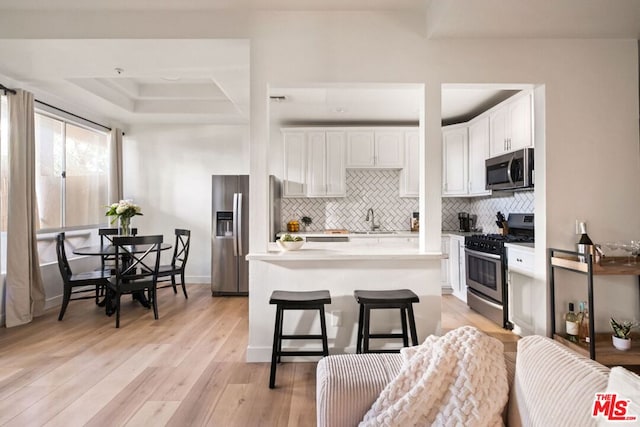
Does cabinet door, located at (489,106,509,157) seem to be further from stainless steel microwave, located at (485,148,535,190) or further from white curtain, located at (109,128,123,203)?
white curtain, located at (109,128,123,203)

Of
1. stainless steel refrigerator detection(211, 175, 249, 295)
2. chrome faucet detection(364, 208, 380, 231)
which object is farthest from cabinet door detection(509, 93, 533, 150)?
stainless steel refrigerator detection(211, 175, 249, 295)

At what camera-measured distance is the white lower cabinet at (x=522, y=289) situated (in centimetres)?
313

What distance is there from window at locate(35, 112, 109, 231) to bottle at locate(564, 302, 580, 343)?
574cm

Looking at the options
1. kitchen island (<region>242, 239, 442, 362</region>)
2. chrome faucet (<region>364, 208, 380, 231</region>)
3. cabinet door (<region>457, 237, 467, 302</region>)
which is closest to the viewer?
kitchen island (<region>242, 239, 442, 362</region>)

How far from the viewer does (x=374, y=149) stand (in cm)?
532

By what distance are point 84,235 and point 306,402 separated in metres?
4.43

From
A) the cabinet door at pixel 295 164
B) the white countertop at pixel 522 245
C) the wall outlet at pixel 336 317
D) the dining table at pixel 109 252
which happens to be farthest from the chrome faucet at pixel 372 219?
the dining table at pixel 109 252

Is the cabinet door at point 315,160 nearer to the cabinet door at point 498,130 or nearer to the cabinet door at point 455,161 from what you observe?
the cabinet door at point 455,161

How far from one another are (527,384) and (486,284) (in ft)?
Result: 9.84

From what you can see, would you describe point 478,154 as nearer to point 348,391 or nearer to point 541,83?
point 541,83

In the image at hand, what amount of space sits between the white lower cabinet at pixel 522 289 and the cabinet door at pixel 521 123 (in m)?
1.13

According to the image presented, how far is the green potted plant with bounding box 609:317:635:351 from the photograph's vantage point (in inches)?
98.4

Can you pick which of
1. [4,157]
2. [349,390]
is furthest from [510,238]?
[4,157]

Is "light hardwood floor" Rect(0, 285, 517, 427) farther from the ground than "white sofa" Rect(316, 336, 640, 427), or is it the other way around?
"white sofa" Rect(316, 336, 640, 427)
